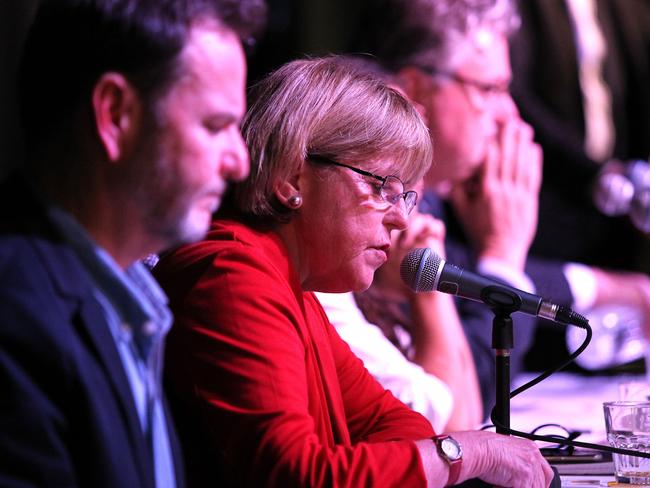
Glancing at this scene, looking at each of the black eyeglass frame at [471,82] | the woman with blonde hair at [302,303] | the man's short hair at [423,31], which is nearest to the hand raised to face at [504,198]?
the black eyeglass frame at [471,82]

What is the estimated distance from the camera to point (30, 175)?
3.65 ft

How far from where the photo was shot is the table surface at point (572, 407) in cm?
208

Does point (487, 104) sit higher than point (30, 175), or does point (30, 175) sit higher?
point (30, 175)

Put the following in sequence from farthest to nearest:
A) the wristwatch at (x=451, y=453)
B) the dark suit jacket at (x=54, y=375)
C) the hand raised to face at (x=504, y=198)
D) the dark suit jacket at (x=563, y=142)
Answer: the dark suit jacket at (x=563, y=142), the hand raised to face at (x=504, y=198), the wristwatch at (x=451, y=453), the dark suit jacket at (x=54, y=375)

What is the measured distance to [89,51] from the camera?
1097mm

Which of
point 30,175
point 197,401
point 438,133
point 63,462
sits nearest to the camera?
point 63,462

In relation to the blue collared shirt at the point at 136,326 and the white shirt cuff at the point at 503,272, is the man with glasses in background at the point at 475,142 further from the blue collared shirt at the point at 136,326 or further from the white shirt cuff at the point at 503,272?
the blue collared shirt at the point at 136,326

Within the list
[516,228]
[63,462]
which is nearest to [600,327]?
[516,228]

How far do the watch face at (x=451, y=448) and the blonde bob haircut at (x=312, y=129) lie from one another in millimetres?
430

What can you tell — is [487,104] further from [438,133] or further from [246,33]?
[246,33]

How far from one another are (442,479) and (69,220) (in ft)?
2.10

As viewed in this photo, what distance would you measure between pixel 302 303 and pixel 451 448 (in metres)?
0.33

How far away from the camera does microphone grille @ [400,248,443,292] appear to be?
1.55 metres

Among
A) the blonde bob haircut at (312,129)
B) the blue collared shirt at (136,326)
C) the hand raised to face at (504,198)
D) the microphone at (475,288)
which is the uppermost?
the blonde bob haircut at (312,129)
